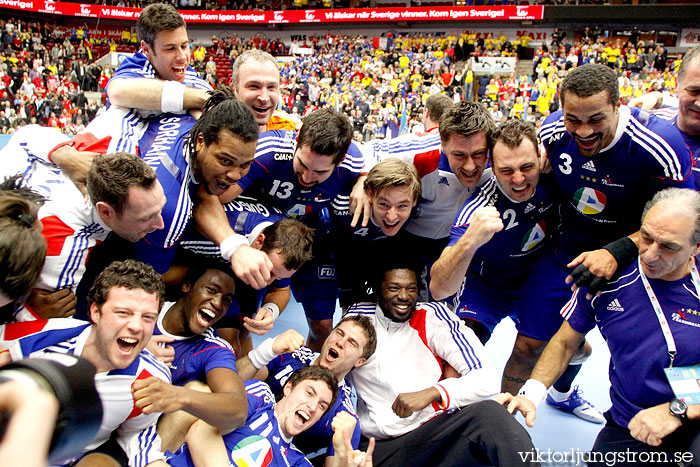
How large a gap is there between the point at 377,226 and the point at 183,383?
186 centimetres

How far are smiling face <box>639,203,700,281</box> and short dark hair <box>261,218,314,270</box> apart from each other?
1994 mm

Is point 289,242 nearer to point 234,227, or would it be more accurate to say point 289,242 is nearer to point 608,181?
point 234,227

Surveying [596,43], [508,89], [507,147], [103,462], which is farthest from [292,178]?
[596,43]

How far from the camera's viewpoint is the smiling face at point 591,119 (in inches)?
125

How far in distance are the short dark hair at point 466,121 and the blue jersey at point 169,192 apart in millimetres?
1720

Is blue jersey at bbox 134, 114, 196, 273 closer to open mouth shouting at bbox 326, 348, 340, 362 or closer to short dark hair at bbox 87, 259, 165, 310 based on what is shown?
short dark hair at bbox 87, 259, 165, 310

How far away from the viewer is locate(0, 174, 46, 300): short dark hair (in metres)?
2.16

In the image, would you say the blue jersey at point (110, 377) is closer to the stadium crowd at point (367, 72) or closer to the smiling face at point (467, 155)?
the smiling face at point (467, 155)

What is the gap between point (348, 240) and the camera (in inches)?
178

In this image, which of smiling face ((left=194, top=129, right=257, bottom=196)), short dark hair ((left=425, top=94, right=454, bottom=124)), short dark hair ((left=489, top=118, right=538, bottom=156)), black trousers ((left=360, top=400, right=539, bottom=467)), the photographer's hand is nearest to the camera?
the photographer's hand

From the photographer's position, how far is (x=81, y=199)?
9.47ft

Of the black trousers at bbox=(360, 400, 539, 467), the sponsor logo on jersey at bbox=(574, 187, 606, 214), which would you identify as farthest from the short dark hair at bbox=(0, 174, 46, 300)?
the sponsor logo on jersey at bbox=(574, 187, 606, 214)

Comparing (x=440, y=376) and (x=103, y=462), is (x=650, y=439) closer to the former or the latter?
(x=440, y=376)

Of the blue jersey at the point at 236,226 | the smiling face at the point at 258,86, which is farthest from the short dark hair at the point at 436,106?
the blue jersey at the point at 236,226
